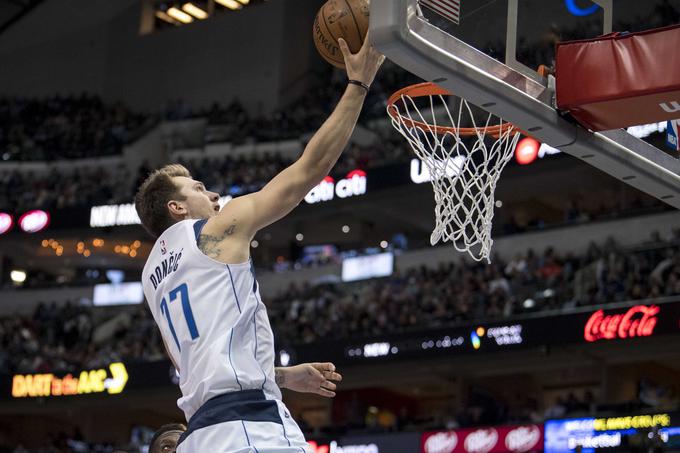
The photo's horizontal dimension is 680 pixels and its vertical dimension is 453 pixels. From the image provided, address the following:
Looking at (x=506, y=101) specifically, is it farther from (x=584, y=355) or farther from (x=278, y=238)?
(x=278, y=238)

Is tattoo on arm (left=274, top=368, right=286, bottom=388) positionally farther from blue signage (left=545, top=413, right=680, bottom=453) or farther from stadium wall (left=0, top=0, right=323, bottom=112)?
stadium wall (left=0, top=0, right=323, bottom=112)

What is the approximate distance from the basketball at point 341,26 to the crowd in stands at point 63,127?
96.6 feet

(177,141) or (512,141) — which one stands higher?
(177,141)

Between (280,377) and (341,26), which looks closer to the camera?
(280,377)

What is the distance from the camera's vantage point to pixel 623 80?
17.2 feet

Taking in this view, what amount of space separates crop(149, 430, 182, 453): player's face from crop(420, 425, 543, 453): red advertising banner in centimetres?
1336

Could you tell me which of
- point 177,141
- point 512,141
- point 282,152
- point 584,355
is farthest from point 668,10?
Answer: point 177,141

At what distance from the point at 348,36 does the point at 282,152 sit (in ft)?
85.6

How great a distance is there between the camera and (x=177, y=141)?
108 feet

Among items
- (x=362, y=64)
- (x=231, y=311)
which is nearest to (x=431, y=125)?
(x=362, y=64)

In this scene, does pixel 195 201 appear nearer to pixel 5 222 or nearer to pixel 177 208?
pixel 177 208

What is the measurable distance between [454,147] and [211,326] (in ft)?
11.1

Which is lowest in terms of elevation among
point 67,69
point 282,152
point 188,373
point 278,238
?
point 188,373

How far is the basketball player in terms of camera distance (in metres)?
3.13
